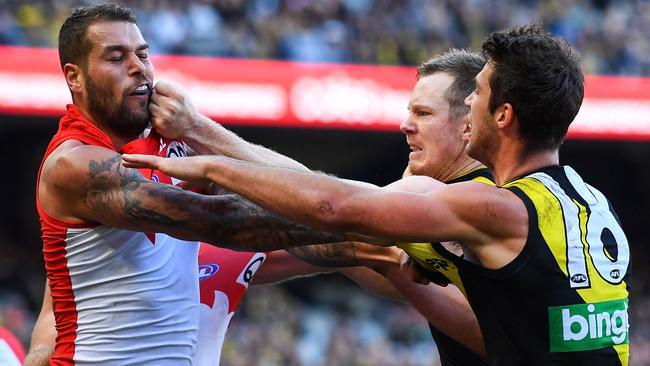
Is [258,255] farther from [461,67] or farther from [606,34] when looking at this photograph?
[606,34]

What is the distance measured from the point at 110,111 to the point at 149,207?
0.58 metres

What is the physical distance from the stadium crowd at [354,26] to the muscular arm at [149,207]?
31.1 ft

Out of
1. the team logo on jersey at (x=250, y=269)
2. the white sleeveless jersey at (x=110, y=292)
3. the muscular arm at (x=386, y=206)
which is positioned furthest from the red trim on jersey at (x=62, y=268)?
the team logo on jersey at (x=250, y=269)

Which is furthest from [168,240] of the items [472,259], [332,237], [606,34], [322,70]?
[606,34]

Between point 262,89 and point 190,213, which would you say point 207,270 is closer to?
point 190,213

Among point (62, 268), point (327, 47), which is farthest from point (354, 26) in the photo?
point (62, 268)

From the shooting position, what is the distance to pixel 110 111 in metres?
4.55

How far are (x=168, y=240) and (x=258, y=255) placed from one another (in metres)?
1.02

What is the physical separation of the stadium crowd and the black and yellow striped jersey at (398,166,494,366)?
9.48 meters

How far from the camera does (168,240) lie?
4535 millimetres

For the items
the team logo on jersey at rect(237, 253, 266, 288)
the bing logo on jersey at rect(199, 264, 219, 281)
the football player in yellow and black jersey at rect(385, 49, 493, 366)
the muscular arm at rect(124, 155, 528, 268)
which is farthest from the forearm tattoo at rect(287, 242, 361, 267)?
the muscular arm at rect(124, 155, 528, 268)

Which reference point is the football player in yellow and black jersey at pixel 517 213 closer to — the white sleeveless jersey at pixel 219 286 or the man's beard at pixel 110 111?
the man's beard at pixel 110 111

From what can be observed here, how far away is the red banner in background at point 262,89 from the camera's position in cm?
1305

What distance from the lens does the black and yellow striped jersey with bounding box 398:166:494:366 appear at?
4.01 metres
